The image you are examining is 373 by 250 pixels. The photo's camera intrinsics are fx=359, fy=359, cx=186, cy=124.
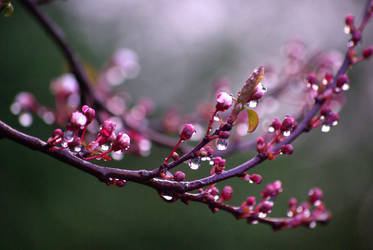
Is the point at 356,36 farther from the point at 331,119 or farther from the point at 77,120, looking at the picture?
the point at 77,120

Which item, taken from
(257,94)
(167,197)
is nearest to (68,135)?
(167,197)

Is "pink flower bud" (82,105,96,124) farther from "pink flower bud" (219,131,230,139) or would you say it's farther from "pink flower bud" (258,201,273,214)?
"pink flower bud" (258,201,273,214)

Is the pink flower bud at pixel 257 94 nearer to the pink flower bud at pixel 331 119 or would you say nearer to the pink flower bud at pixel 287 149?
the pink flower bud at pixel 287 149

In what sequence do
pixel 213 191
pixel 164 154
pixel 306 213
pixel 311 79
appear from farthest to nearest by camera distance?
1. pixel 164 154
2. pixel 306 213
3. pixel 311 79
4. pixel 213 191

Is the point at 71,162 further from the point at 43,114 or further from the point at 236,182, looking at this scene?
the point at 236,182

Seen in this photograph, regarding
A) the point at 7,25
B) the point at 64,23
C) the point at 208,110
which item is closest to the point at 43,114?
the point at 208,110

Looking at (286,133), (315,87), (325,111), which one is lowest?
(286,133)

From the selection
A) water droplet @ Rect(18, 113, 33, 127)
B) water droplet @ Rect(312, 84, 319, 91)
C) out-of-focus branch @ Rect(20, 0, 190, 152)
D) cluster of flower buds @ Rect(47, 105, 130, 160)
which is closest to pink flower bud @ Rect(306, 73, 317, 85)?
water droplet @ Rect(312, 84, 319, 91)
